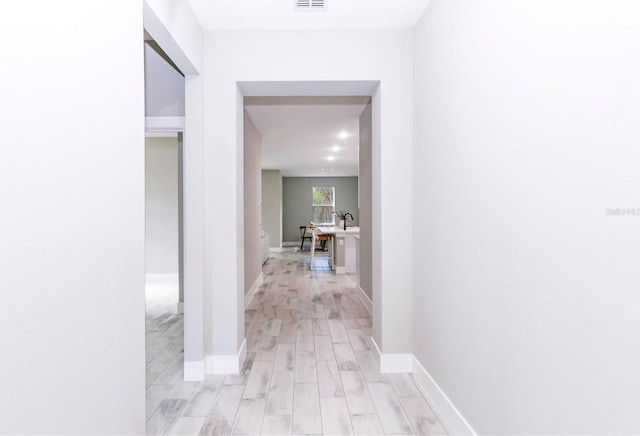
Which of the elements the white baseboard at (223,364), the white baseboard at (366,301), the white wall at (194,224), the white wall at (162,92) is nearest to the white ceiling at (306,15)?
the white wall at (194,224)

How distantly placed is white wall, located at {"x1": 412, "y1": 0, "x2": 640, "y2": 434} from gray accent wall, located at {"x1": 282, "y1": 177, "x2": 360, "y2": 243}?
10.4m

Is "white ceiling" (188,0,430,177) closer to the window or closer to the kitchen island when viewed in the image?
the kitchen island

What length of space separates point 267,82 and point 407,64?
106cm

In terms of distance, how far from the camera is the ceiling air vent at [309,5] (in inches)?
85.3

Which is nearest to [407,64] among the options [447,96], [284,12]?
[447,96]

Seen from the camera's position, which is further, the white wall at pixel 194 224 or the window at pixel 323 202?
the window at pixel 323 202

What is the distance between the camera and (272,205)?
10.9 meters

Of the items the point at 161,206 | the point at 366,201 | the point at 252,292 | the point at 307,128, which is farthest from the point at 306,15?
the point at 161,206

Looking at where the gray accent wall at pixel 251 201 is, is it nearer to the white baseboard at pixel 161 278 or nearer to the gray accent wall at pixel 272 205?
the white baseboard at pixel 161 278

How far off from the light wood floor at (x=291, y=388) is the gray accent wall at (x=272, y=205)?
7.08m

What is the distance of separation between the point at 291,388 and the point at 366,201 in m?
2.37

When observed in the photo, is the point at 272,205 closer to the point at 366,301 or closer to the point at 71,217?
the point at 366,301

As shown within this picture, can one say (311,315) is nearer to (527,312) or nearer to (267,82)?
(267,82)

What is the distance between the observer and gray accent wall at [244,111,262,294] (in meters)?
4.56
